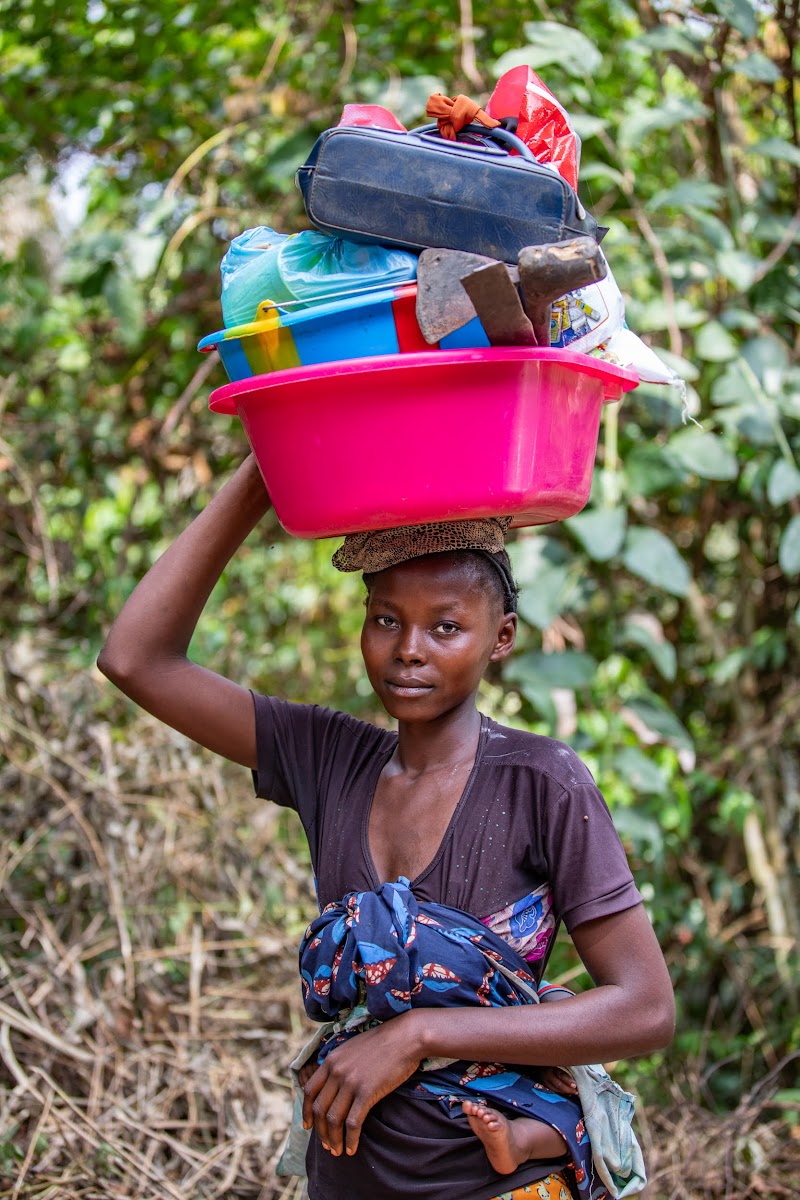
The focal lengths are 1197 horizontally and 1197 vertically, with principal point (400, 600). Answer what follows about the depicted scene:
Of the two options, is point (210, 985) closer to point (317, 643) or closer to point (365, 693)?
point (365, 693)

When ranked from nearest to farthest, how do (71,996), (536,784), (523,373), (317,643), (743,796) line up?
(523,373)
(536,784)
(71,996)
(743,796)
(317,643)

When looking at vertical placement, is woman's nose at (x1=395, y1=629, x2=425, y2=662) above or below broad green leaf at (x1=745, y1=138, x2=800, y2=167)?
below

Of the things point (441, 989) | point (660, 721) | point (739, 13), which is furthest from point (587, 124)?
point (441, 989)

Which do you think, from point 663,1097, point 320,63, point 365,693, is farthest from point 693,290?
point 663,1097

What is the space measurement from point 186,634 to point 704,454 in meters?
1.66

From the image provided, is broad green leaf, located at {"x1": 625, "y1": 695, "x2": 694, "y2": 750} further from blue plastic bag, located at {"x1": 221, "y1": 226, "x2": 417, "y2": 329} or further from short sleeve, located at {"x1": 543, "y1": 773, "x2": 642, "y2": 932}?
blue plastic bag, located at {"x1": 221, "y1": 226, "x2": 417, "y2": 329}

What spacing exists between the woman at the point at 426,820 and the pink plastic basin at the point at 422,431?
14 centimetres

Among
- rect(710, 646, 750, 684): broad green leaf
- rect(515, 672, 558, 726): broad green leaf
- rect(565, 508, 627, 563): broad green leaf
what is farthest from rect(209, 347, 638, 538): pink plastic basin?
rect(710, 646, 750, 684): broad green leaf

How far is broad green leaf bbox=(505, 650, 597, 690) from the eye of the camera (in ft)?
9.29

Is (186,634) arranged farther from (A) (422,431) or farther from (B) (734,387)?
(B) (734,387)

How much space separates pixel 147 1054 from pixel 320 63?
286 centimetres

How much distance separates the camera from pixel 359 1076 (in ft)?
4.45

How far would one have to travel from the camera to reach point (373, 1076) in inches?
52.9

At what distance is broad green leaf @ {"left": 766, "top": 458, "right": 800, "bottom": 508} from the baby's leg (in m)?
1.83
